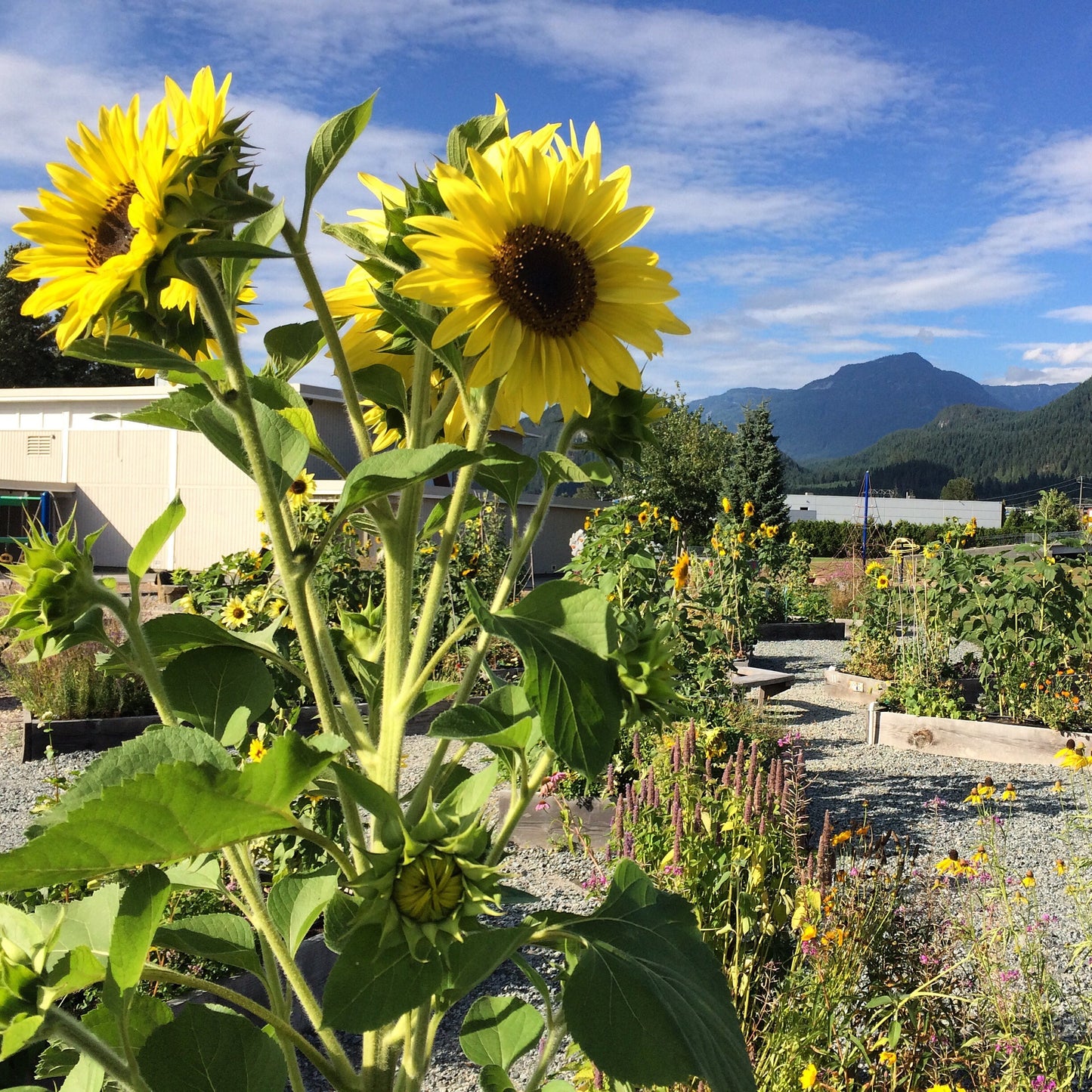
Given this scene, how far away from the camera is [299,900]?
2.66 feet

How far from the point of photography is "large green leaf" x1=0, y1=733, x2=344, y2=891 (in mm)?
533

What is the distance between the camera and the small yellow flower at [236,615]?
5.11 metres

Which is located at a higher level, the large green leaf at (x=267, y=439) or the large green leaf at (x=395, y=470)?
the large green leaf at (x=267, y=439)

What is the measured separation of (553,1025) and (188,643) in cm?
62

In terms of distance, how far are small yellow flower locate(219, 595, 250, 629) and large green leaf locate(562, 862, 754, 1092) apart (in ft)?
14.9

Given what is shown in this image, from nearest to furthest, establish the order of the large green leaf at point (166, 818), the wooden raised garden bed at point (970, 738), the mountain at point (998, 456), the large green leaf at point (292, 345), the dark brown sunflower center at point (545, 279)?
1. the large green leaf at point (166, 818)
2. the dark brown sunflower center at point (545, 279)
3. the large green leaf at point (292, 345)
4. the wooden raised garden bed at point (970, 738)
5. the mountain at point (998, 456)

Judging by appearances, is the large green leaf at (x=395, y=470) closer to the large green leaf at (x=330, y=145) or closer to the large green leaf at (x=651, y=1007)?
the large green leaf at (x=330, y=145)

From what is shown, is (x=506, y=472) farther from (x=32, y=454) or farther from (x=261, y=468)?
(x=32, y=454)

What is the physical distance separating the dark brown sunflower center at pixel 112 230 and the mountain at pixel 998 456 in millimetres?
139061

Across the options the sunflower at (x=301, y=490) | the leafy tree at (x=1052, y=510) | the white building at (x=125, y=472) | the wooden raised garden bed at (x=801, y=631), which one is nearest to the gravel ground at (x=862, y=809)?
the sunflower at (x=301, y=490)

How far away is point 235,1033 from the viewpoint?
73 centimetres

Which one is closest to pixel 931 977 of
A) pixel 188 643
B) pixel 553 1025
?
pixel 553 1025

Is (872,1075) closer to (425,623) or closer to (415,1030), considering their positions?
(415,1030)

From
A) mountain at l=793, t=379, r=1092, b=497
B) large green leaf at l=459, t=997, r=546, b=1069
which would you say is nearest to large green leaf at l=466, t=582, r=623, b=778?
large green leaf at l=459, t=997, r=546, b=1069
